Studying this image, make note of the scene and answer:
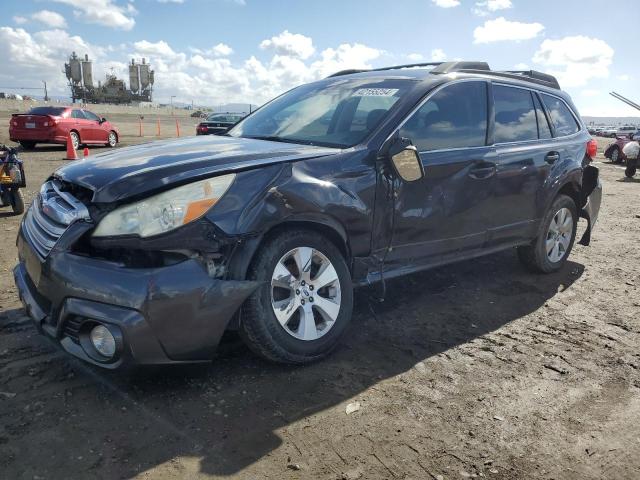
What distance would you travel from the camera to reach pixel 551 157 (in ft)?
15.8

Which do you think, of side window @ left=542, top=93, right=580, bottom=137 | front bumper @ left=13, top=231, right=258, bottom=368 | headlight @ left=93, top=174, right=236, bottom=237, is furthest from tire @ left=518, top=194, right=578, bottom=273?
headlight @ left=93, top=174, right=236, bottom=237

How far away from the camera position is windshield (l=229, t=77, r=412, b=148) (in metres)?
3.63

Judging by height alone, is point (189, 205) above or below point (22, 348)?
above

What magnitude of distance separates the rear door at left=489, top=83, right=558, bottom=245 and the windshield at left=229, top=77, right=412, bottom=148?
1078mm

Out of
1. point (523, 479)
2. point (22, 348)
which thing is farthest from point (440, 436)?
point (22, 348)

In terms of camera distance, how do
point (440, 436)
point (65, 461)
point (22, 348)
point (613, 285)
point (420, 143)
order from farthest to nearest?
1. point (613, 285)
2. point (420, 143)
3. point (22, 348)
4. point (440, 436)
5. point (65, 461)

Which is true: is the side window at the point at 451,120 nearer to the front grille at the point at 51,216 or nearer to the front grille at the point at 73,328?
the front grille at the point at 51,216

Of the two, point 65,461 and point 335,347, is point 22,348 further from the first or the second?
point 335,347

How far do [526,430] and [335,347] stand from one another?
120 centimetres

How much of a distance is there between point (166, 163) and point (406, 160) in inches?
58.4

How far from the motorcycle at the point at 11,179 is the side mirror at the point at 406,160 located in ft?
18.6

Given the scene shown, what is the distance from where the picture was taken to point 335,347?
11.1 feet

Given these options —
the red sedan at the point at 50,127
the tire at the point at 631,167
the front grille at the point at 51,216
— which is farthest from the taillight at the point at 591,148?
the red sedan at the point at 50,127

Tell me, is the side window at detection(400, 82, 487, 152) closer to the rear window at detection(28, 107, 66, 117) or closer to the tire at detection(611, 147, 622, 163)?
the rear window at detection(28, 107, 66, 117)
